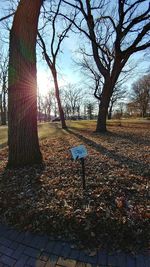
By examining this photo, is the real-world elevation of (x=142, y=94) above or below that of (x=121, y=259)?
above

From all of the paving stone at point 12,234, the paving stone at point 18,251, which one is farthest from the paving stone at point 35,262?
the paving stone at point 12,234

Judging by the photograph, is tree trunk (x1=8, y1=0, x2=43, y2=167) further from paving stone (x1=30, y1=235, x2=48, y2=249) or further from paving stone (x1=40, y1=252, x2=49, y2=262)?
paving stone (x1=40, y1=252, x2=49, y2=262)

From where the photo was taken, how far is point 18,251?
2.71 metres

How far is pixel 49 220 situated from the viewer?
311 centimetres

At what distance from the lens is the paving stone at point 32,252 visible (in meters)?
2.62

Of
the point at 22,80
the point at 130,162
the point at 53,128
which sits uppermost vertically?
the point at 22,80

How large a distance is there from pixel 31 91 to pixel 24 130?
3.51 ft

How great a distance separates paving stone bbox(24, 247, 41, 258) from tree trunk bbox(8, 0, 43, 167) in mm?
2841

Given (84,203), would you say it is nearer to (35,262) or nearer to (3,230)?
(35,262)

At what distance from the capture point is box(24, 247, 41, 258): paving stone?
8.58 feet

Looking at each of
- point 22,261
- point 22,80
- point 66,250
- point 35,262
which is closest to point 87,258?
point 66,250

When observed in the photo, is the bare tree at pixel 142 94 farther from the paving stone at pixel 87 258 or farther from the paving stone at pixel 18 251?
the paving stone at pixel 18 251

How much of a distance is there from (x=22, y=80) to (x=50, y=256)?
409 cm

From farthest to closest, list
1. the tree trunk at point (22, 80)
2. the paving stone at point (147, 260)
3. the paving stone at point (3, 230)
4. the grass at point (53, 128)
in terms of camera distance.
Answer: the grass at point (53, 128)
the tree trunk at point (22, 80)
the paving stone at point (3, 230)
the paving stone at point (147, 260)
